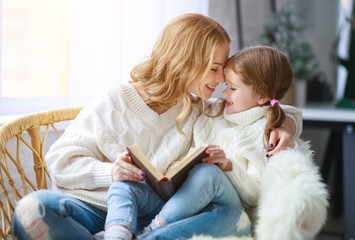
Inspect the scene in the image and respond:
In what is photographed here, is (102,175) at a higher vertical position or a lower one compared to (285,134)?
lower

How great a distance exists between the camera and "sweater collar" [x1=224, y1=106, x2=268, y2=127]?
141 cm

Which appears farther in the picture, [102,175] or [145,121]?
[145,121]

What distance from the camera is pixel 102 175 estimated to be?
1296 mm

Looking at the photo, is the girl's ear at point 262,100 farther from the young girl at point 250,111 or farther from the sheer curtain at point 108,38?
the sheer curtain at point 108,38

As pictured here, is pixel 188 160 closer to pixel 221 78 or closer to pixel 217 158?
pixel 217 158

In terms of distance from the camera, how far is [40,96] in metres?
1.91

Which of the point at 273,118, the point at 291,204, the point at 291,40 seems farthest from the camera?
the point at 291,40

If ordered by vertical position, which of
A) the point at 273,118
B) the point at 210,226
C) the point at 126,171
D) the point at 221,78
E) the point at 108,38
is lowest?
the point at 210,226

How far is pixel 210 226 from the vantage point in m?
1.14

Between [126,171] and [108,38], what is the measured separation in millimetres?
710

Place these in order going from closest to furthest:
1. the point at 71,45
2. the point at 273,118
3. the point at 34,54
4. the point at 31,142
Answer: the point at 273,118, the point at 31,142, the point at 71,45, the point at 34,54

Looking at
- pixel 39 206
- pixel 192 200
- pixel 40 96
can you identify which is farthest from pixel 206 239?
pixel 40 96

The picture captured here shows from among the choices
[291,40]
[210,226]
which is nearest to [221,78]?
[210,226]

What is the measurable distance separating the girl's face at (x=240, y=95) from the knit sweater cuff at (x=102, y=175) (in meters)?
0.44
